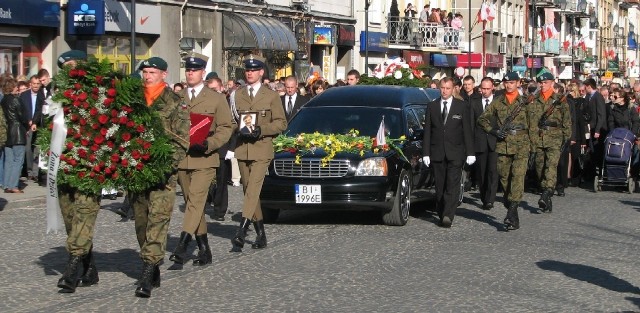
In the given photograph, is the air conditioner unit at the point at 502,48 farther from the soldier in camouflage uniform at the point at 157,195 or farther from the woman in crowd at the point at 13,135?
the soldier in camouflage uniform at the point at 157,195

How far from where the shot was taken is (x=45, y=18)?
26.9 m

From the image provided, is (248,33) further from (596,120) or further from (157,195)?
(157,195)

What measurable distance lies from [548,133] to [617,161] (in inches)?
169

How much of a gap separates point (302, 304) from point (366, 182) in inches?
219

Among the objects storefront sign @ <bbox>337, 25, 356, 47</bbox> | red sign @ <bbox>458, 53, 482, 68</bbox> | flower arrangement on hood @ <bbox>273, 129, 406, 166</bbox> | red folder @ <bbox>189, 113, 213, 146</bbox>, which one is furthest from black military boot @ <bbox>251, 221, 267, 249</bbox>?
red sign @ <bbox>458, 53, 482, 68</bbox>

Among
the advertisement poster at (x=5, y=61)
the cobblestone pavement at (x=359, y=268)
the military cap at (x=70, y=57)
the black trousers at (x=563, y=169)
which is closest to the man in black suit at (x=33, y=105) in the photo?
the cobblestone pavement at (x=359, y=268)

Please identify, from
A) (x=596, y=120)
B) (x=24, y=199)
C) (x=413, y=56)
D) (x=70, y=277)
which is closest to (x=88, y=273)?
(x=70, y=277)

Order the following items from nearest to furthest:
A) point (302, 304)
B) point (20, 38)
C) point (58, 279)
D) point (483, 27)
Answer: point (302, 304) < point (58, 279) < point (20, 38) < point (483, 27)

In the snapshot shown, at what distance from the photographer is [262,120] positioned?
13.2 m

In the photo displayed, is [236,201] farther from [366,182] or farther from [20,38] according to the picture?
[20,38]

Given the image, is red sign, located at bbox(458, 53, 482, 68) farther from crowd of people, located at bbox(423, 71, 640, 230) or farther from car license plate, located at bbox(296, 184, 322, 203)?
car license plate, located at bbox(296, 184, 322, 203)

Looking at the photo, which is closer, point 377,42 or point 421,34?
point 377,42

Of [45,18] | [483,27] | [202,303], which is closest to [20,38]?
[45,18]

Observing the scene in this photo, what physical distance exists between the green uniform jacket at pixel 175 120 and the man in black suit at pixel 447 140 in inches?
236
